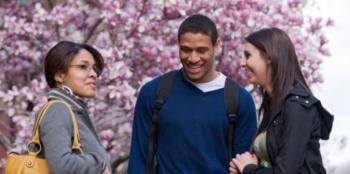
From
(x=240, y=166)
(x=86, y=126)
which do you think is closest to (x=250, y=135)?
(x=240, y=166)

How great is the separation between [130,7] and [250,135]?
319cm

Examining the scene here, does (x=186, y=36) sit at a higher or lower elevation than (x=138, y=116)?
higher

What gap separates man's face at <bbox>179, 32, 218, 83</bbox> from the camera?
5387mm

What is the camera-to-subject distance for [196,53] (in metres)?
5.38

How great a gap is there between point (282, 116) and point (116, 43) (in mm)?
3951

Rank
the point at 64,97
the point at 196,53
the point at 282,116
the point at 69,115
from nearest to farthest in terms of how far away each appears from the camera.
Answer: the point at 282,116 → the point at 69,115 → the point at 64,97 → the point at 196,53

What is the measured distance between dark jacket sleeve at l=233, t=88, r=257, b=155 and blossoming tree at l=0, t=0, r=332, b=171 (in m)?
2.70

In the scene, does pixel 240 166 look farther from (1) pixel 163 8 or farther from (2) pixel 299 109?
(1) pixel 163 8

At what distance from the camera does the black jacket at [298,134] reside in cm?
468

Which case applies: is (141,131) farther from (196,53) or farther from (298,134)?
(298,134)

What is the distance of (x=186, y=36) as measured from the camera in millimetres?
5434

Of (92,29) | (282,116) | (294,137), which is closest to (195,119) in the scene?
(282,116)

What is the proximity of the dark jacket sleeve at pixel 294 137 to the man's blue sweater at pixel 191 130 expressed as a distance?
77cm

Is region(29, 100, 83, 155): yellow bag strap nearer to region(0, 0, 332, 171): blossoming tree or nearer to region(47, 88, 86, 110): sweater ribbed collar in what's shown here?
region(47, 88, 86, 110): sweater ribbed collar
